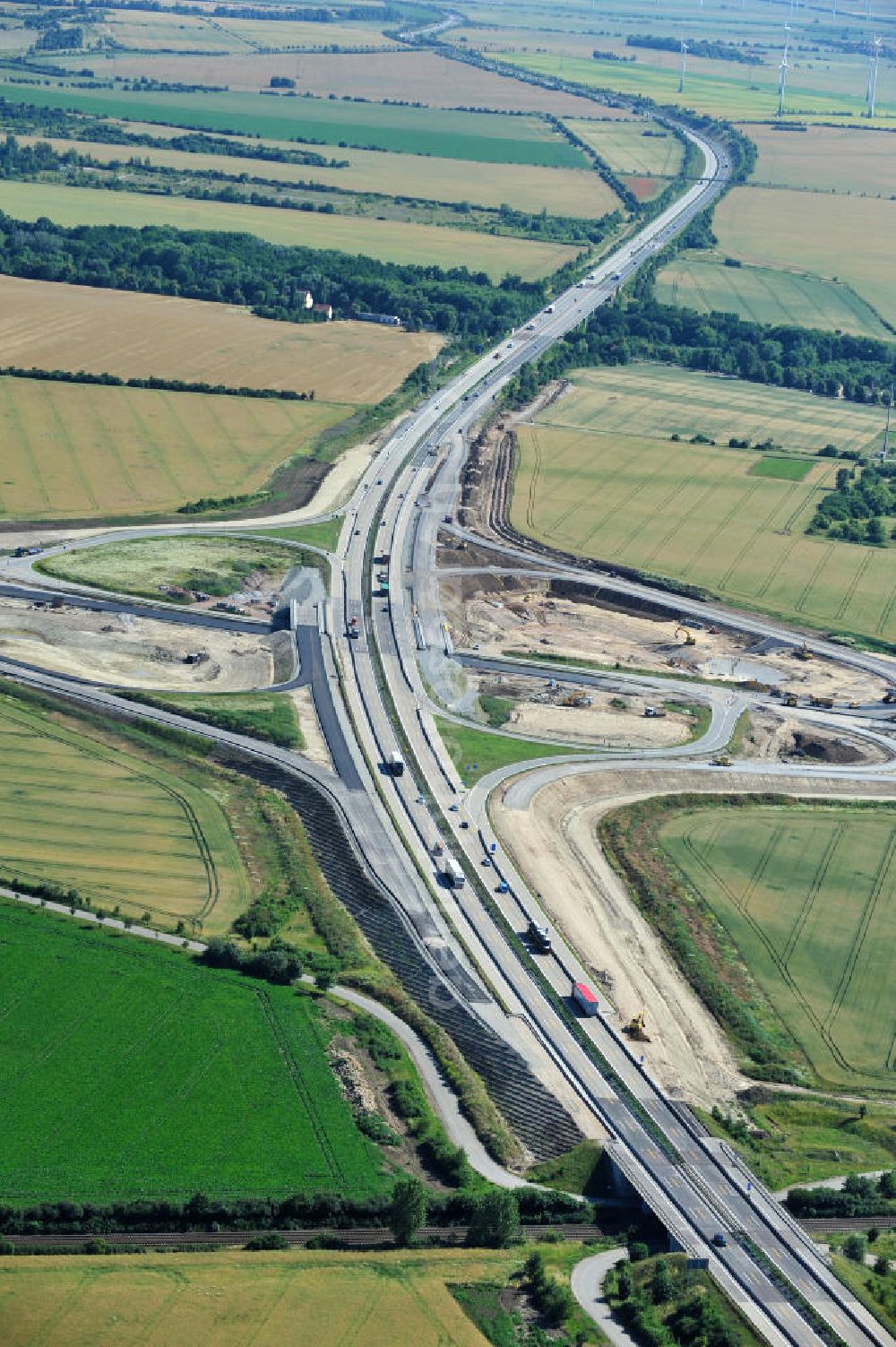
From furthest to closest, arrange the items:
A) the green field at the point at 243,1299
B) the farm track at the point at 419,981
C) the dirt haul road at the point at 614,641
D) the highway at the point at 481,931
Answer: the dirt haul road at the point at 614,641, the farm track at the point at 419,981, the highway at the point at 481,931, the green field at the point at 243,1299

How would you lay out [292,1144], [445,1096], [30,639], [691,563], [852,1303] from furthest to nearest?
[691,563] < [30,639] < [445,1096] < [292,1144] < [852,1303]

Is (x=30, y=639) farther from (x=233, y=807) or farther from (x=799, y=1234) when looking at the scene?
(x=799, y=1234)

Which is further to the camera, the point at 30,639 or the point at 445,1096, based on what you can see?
the point at 30,639

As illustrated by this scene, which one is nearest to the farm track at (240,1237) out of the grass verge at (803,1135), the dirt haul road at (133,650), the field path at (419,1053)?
the field path at (419,1053)

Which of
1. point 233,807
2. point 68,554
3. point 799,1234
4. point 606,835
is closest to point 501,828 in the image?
point 606,835

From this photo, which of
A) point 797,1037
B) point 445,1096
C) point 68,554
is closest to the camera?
point 445,1096

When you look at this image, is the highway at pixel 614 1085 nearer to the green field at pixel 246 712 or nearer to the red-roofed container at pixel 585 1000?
the red-roofed container at pixel 585 1000

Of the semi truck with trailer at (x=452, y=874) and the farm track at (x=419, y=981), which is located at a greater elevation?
the semi truck with trailer at (x=452, y=874)

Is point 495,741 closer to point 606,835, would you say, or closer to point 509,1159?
point 606,835

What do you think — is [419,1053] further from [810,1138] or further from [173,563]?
[173,563]
